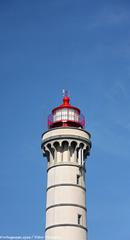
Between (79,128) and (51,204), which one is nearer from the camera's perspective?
(51,204)

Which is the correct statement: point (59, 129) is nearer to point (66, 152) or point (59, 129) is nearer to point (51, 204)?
point (66, 152)

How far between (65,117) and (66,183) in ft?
16.8

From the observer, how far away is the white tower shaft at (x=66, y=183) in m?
33.6

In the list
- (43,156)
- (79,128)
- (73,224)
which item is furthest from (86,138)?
(73,224)

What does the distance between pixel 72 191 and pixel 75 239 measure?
10.2 feet

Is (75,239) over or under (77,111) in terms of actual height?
A: under

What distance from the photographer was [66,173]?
35.1 m

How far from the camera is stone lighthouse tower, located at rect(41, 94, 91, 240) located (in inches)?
1325

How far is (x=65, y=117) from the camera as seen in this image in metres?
37.5

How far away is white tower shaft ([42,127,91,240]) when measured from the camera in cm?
3359

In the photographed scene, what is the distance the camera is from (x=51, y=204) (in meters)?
34.5

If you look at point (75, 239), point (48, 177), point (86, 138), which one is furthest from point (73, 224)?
point (86, 138)

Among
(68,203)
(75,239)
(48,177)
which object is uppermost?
(48,177)

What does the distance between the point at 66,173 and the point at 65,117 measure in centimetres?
442
